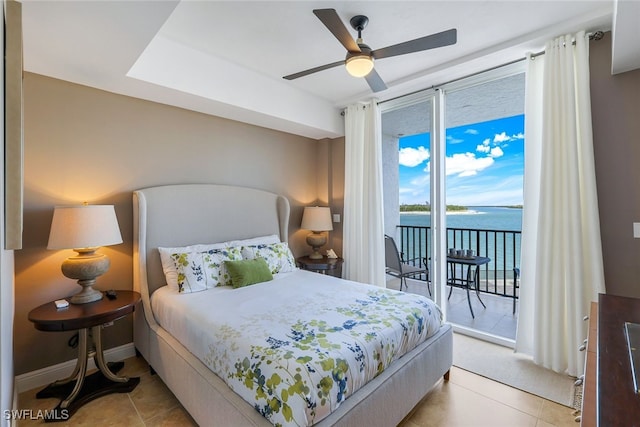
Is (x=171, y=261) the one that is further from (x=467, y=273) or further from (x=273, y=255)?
(x=467, y=273)

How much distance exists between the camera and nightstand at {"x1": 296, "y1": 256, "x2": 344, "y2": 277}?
11.8 ft

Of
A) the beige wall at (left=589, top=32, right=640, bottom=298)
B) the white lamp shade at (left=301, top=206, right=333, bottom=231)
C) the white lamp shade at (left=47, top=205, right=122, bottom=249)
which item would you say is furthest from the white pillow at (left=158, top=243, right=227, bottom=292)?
the beige wall at (left=589, top=32, right=640, bottom=298)

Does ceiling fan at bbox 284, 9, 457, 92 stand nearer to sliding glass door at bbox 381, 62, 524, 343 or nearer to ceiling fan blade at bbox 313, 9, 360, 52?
ceiling fan blade at bbox 313, 9, 360, 52

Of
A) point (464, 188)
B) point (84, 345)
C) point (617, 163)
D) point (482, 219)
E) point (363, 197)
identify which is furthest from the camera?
point (482, 219)

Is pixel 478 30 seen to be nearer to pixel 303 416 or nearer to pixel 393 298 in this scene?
pixel 393 298

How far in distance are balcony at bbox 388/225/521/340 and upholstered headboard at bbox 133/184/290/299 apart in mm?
1950

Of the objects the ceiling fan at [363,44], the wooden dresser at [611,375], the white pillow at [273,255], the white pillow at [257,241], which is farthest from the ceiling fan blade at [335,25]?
the white pillow at [257,241]

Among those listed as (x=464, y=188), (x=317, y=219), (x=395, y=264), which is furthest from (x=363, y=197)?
(x=464, y=188)

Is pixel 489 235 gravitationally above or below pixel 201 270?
above

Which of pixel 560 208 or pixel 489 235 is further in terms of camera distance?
pixel 489 235

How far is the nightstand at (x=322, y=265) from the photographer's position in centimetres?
361

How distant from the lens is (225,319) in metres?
1.88

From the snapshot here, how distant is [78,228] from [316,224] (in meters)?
2.40

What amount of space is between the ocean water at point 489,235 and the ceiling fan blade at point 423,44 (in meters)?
2.32
